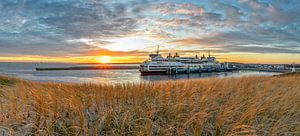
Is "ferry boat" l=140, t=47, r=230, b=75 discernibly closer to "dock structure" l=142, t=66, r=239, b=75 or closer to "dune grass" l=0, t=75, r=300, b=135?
"dock structure" l=142, t=66, r=239, b=75

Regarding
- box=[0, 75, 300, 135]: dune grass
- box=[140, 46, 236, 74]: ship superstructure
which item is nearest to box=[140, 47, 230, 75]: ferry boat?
box=[140, 46, 236, 74]: ship superstructure

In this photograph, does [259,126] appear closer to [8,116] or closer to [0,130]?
[0,130]

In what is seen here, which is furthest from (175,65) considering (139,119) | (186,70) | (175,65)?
(139,119)

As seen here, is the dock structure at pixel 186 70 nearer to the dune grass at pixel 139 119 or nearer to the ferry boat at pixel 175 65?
the ferry boat at pixel 175 65

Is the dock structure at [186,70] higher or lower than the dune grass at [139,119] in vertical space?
lower

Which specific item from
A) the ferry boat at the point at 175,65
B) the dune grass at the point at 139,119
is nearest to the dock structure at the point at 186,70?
the ferry boat at the point at 175,65

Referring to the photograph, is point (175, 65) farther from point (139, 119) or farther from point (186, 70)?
point (139, 119)

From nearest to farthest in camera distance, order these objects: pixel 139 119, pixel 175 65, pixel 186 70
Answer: pixel 139 119 → pixel 175 65 → pixel 186 70

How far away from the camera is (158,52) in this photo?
99562 mm

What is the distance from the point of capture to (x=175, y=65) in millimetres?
88438

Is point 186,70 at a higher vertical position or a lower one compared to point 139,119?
lower

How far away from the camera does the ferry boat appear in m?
83.4

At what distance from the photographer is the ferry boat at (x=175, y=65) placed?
83.4 metres

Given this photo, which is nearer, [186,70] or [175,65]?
[175,65]
